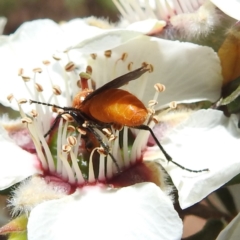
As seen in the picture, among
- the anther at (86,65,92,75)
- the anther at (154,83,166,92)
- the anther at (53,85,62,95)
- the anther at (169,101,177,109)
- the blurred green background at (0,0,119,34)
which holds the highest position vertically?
the anther at (86,65,92,75)

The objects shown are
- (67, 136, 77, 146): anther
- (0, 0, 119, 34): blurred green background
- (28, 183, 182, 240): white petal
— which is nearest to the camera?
(28, 183, 182, 240): white petal

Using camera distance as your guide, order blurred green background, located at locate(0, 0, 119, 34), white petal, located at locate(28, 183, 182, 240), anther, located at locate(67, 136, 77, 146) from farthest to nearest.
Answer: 1. blurred green background, located at locate(0, 0, 119, 34)
2. anther, located at locate(67, 136, 77, 146)
3. white petal, located at locate(28, 183, 182, 240)

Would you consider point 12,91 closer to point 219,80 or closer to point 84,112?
point 84,112

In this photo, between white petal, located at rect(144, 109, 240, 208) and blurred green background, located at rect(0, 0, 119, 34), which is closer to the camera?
white petal, located at rect(144, 109, 240, 208)

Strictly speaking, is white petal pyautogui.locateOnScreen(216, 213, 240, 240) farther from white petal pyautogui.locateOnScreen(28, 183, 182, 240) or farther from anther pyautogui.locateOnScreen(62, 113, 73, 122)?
anther pyautogui.locateOnScreen(62, 113, 73, 122)

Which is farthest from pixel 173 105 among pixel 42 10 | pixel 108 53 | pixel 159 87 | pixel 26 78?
pixel 42 10

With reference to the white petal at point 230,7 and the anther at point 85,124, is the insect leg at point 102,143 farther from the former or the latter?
the white petal at point 230,7

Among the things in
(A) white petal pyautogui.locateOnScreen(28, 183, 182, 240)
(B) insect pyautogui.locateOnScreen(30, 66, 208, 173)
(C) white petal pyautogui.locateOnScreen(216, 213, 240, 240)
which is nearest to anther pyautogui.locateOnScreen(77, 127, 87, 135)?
(B) insect pyautogui.locateOnScreen(30, 66, 208, 173)

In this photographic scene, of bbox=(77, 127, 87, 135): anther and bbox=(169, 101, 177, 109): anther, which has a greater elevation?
bbox=(169, 101, 177, 109): anther

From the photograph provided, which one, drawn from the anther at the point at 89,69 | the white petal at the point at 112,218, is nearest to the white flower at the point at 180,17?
the anther at the point at 89,69
